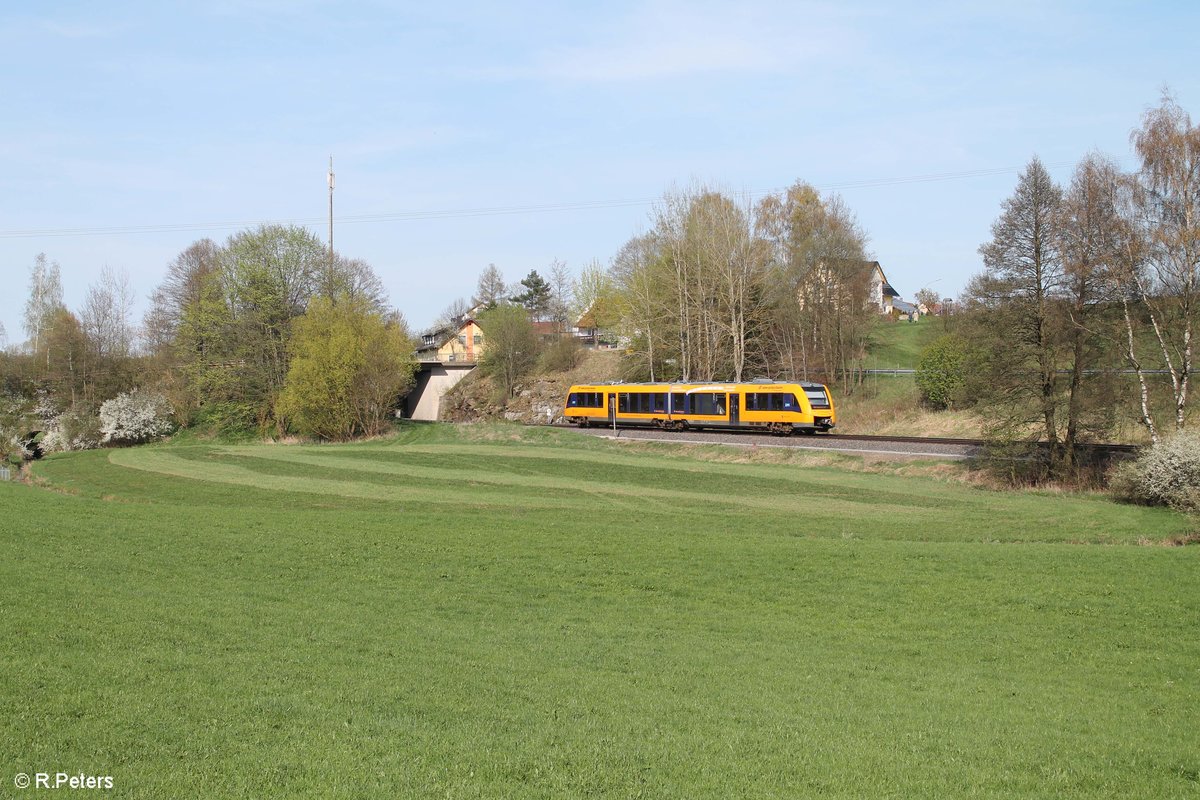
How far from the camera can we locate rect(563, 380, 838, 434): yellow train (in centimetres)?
4588

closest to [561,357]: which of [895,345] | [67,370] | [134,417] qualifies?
[895,345]

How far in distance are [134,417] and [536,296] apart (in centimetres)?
5747

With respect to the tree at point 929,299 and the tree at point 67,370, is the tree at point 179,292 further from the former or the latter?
the tree at point 929,299

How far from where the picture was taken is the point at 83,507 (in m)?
23.2

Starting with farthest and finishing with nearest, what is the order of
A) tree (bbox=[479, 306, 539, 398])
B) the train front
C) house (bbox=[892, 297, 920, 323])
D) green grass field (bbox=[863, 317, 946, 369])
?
house (bbox=[892, 297, 920, 323]) → tree (bbox=[479, 306, 539, 398]) → green grass field (bbox=[863, 317, 946, 369]) → the train front

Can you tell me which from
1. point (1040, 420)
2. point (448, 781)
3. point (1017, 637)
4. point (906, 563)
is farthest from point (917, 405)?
point (448, 781)

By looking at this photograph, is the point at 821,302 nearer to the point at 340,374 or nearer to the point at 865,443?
the point at 865,443

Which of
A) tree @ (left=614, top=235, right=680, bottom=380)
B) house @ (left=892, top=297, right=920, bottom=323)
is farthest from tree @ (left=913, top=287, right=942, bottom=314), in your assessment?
tree @ (left=614, top=235, right=680, bottom=380)

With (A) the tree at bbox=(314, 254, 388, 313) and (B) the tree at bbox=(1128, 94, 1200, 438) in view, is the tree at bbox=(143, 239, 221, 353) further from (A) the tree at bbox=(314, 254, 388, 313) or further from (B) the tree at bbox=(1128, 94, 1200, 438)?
(B) the tree at bbox=(1128, 94, 1200, 438)

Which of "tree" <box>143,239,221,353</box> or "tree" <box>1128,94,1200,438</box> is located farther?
"tree" <box>143,239,221,353</box>

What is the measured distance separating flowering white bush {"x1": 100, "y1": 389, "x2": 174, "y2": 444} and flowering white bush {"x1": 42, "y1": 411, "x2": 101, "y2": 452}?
69 centimetres

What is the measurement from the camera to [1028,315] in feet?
114

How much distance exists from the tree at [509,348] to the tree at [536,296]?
3244 centimetres

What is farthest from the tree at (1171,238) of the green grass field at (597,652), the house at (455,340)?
the house at (455,340)
